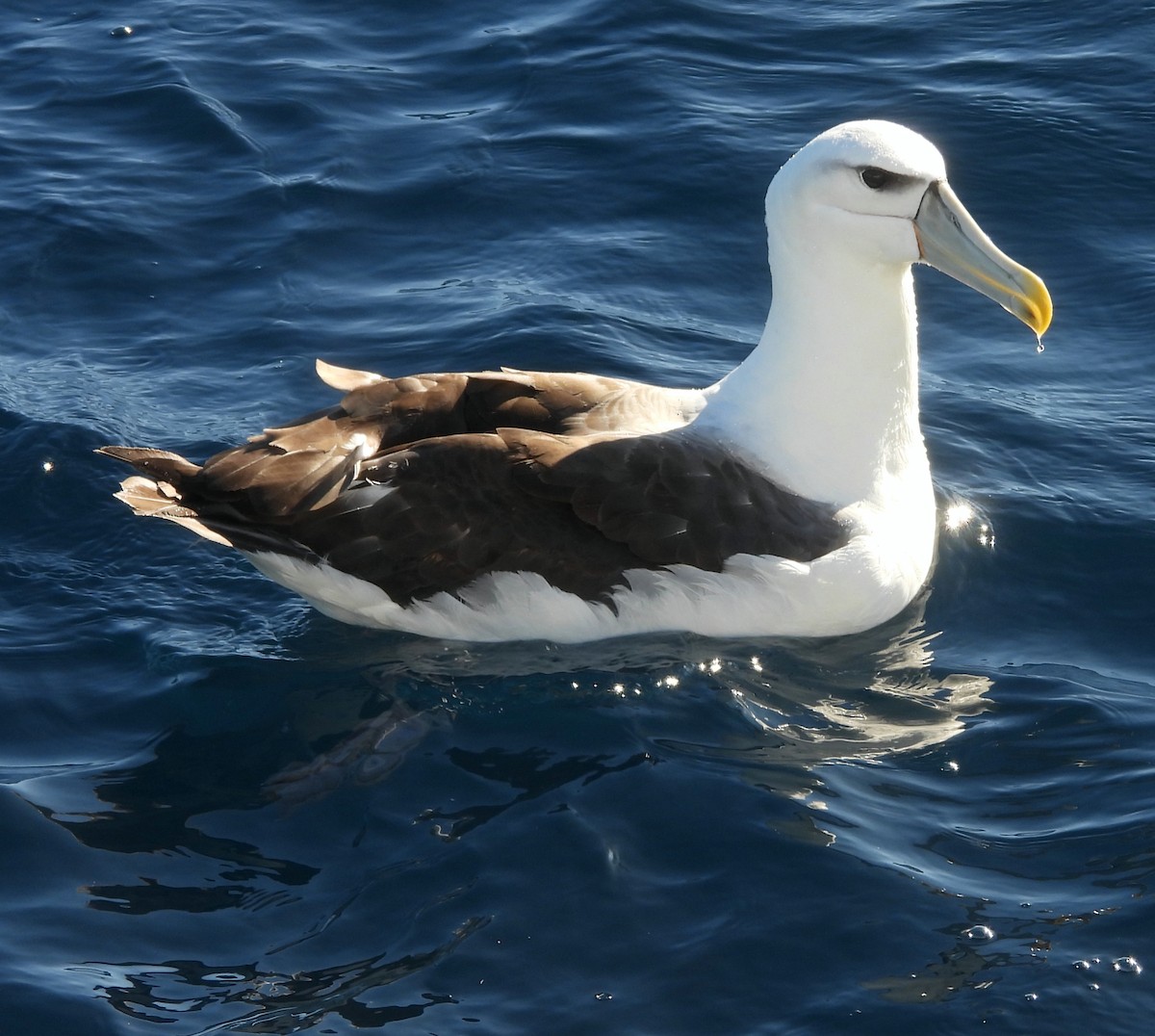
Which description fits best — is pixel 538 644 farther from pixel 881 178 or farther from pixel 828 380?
pixel 881 178

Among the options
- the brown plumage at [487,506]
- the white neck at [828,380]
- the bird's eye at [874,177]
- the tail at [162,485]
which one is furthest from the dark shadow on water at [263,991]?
the bird's eye at [874,177]

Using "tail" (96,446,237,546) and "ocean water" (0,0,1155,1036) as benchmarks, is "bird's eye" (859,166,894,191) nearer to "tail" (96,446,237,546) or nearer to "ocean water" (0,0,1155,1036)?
"ocean water" (0,0,1155,1036)

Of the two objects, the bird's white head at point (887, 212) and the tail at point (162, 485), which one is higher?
the bird's white head at point (887, 212)

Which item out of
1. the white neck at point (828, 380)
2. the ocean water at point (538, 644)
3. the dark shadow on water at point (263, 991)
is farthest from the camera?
the white neck at point (828, 380)

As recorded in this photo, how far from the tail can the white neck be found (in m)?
2.31

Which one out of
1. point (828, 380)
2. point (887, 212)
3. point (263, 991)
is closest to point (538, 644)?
point (828, 380)

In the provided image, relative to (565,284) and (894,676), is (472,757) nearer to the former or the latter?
(894,676)

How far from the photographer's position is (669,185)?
1172 cm

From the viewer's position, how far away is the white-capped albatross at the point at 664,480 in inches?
→ 293

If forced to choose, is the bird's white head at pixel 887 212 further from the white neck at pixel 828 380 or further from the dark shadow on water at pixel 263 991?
the dark shadow on water at pixel 263 991

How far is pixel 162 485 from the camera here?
7562 mm

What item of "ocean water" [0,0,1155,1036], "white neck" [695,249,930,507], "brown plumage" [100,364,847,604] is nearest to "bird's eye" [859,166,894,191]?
"white neck" [695,249,930,507]

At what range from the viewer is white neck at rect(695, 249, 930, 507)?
770cm

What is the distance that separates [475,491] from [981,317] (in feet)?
14.8
